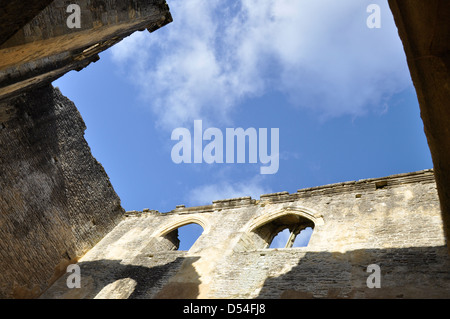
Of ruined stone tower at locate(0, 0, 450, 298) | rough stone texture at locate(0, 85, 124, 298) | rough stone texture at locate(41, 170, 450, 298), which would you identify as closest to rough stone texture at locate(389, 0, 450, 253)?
ruined stone tower at locate(0, 0, 450, 298)

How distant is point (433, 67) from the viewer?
291 cm

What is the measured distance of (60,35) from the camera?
5.69m

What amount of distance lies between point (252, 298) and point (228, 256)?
5.97 ft

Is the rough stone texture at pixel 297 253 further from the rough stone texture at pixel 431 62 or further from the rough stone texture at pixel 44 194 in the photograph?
the rough stone texture at pixel 431 62

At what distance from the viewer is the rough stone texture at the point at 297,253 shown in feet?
19.5

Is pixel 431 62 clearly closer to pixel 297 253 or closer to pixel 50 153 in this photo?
pixel 297 253

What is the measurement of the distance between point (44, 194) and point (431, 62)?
10320mm

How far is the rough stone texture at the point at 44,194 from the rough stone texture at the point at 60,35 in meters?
2.96

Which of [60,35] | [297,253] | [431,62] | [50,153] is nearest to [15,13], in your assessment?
[431,62]

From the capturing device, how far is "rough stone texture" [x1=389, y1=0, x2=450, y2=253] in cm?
260

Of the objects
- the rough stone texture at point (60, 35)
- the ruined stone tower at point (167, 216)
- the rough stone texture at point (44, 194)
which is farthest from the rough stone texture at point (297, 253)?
the rough stone texture at point (60, 35)

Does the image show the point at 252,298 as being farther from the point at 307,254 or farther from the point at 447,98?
the point at 447,98

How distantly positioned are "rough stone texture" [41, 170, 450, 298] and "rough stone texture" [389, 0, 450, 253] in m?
3.12

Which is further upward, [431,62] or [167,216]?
[167,216]
